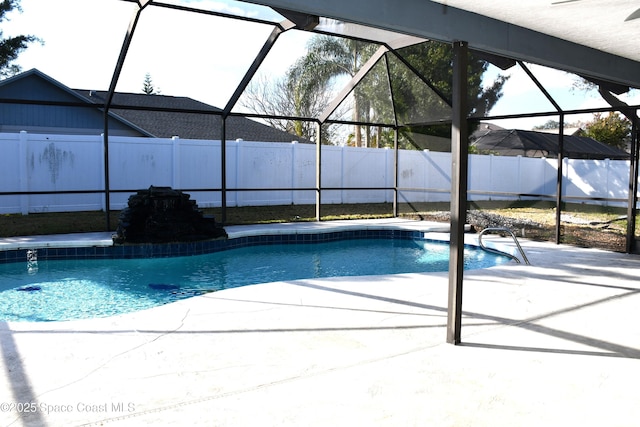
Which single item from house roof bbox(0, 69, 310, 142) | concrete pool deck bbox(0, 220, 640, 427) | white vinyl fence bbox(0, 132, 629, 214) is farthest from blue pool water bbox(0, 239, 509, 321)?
house roof bbox(0, 69, 310, 142)

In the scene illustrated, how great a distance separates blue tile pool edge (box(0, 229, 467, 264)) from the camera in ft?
23.6

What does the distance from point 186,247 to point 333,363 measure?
5.42 m

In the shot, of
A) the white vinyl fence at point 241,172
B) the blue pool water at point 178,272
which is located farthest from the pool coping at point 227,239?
the white vinyl fence at point 241,172

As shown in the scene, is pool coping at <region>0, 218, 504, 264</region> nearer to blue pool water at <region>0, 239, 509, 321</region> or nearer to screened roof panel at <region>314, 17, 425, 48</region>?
blue pool water at <region>0, 239, 509, 321</region>

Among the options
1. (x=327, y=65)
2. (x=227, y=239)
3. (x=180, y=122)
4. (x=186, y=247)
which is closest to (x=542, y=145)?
(x=227, y=239)

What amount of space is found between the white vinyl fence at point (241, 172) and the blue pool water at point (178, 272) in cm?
176

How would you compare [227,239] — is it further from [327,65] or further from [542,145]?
[327,65]

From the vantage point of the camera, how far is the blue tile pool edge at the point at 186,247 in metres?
7.19

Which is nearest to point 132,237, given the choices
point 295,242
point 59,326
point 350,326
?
point 295,242

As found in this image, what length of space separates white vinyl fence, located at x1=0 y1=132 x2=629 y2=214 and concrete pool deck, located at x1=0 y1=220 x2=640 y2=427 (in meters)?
5.02

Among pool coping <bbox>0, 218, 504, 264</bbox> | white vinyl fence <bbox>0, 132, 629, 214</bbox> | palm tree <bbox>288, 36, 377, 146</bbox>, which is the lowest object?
pool coping <bbox>0, 218, 504, 264</bbox>

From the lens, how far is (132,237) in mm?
7738

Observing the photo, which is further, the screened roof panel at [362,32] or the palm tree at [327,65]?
the palm tree at [327,65]

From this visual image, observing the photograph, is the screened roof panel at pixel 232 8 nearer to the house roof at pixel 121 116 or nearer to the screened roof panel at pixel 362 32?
the screened roof panel at pixel 362 32
